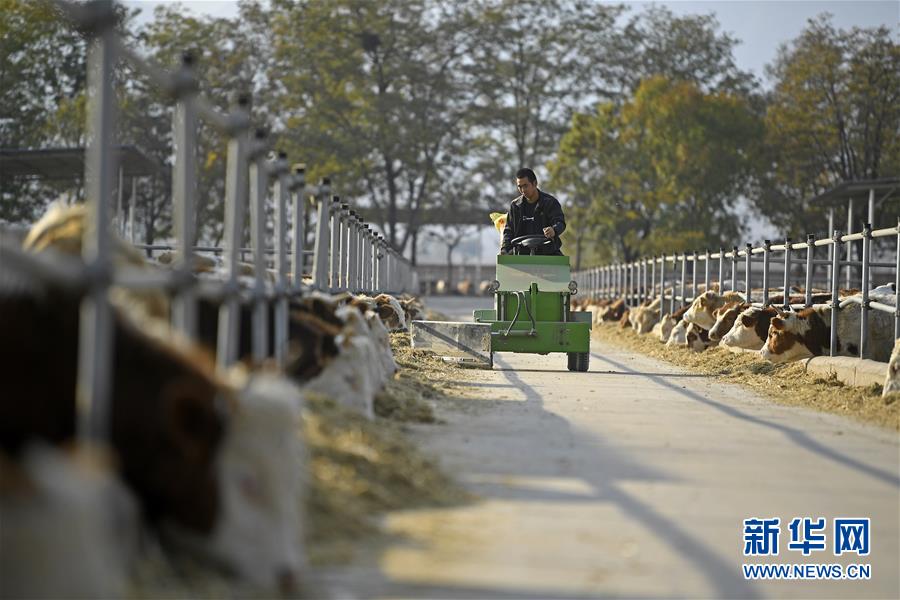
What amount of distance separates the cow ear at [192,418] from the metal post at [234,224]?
1714 millimetres

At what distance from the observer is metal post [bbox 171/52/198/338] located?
18.0ft

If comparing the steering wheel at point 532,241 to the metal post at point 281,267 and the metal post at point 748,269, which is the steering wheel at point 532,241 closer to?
the metal post at point 748,269

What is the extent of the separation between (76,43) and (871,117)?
28.5 meters

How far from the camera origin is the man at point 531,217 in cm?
1703

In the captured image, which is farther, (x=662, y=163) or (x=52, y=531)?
(x=662, y=163)

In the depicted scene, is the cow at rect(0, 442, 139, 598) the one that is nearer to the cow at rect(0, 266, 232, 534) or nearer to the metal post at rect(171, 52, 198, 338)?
the cow at rect(0, 266, 232, 534)

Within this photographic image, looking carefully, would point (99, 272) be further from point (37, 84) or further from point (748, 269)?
point (37, 84)

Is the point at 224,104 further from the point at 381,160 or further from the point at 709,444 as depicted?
the point at 709,444

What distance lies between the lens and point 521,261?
16750 mm

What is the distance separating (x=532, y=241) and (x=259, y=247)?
9731mm

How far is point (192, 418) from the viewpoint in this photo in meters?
4.46

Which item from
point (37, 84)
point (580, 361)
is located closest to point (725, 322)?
point (580, 361)

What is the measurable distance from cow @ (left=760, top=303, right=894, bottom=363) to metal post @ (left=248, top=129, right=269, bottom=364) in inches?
357

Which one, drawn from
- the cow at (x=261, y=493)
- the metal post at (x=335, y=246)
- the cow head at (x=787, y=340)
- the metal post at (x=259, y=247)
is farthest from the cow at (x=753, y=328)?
the cow at (x=261, y=493)
